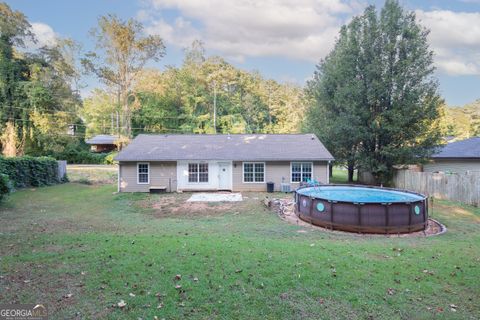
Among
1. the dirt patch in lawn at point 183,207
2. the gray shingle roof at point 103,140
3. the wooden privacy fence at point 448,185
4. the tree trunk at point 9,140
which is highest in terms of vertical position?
the gray shingle roof at point 103,140

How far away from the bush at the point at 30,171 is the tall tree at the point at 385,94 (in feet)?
67.9

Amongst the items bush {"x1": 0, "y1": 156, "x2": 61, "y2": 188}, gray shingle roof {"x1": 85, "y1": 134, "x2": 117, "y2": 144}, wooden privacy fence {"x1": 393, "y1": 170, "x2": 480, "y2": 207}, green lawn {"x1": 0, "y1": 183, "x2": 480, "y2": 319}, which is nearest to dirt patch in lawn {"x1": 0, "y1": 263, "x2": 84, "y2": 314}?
green lawn {"x1": 0, "y1": 183, "x2": 480, "y2": 319}

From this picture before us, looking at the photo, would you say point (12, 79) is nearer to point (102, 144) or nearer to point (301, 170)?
point (102, 144)

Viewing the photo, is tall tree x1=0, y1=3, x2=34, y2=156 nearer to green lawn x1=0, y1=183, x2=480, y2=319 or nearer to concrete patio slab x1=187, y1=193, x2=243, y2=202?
concrete patio slab x1=187, y1=193, x2=243, y2=202

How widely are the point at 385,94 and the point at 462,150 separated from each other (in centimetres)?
701

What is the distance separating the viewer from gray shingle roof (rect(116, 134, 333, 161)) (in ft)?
62.6

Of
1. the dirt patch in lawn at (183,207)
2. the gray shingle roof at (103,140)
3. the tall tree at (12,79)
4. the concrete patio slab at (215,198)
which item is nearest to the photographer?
the dirt patch in lawn at (183,207)

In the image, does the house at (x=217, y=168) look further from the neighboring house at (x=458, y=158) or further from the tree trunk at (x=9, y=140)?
the tree trunk at (x=9, y=140)

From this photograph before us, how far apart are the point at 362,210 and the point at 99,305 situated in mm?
8431

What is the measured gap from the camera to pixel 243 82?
4516cm

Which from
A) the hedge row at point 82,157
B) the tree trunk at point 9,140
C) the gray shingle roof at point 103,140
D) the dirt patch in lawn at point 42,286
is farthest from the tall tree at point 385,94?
the gray shingle roof at point 103,140

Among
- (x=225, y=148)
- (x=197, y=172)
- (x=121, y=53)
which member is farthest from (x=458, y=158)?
(x=121, y=53)

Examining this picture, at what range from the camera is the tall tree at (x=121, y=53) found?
105 feet

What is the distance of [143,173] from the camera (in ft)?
62.3
